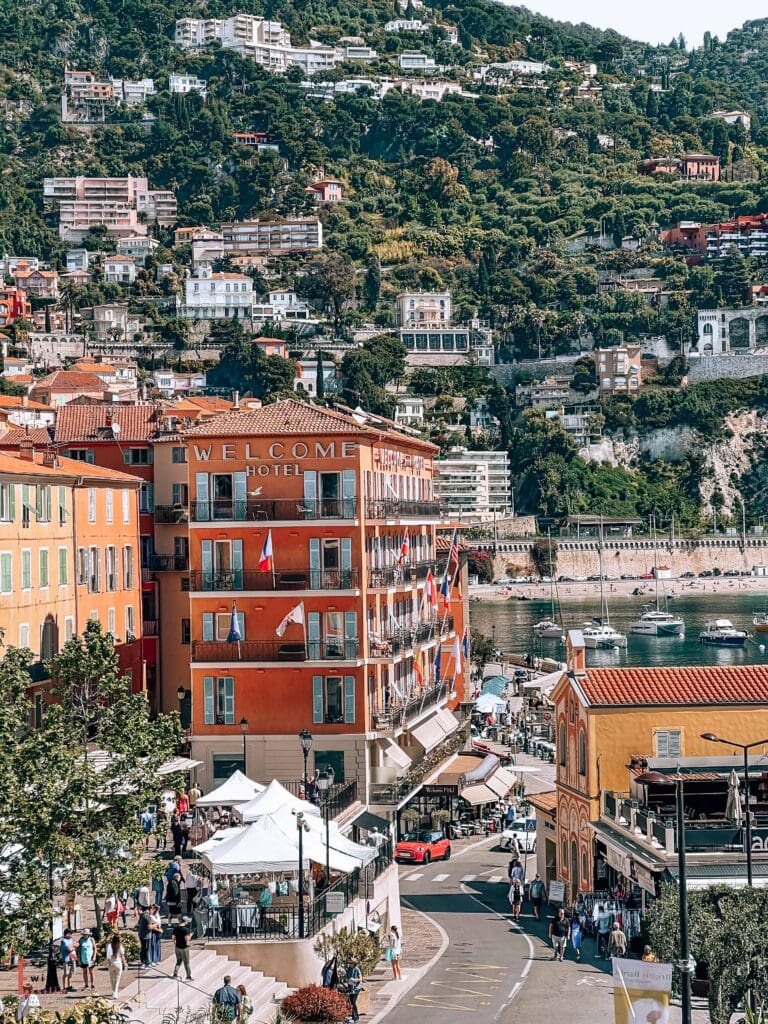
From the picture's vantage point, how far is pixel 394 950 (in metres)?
38.1

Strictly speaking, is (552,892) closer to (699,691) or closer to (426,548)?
(699,691)

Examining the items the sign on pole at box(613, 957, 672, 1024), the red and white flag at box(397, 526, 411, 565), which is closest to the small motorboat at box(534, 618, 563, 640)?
the red and white flag at box(397, 526, 411, 565)

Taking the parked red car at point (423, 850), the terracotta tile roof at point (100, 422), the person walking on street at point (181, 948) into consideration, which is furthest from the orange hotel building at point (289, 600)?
the person walking on street at point (181, 948)

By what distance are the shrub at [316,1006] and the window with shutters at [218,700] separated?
17907mm

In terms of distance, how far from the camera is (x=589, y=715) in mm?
43375

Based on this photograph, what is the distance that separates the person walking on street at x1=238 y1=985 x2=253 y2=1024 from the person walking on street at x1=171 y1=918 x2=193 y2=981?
0.96 meters

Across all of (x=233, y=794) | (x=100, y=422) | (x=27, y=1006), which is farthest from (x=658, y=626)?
(x=27, y=1006)

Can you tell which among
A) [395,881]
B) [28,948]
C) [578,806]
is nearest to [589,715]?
[578,806]

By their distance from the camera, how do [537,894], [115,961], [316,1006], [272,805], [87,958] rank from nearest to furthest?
[115,961] → [87,958] → [316,1006] → [272,805] → [537,894]

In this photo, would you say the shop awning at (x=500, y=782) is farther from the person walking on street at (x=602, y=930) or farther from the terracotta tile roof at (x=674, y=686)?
the person walking on street at (x=602, y=930)

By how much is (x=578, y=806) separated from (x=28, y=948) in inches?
713

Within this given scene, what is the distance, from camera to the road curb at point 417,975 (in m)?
34.5

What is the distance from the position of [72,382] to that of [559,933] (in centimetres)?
15286

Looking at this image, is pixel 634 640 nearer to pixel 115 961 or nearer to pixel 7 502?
pixel 7 502
